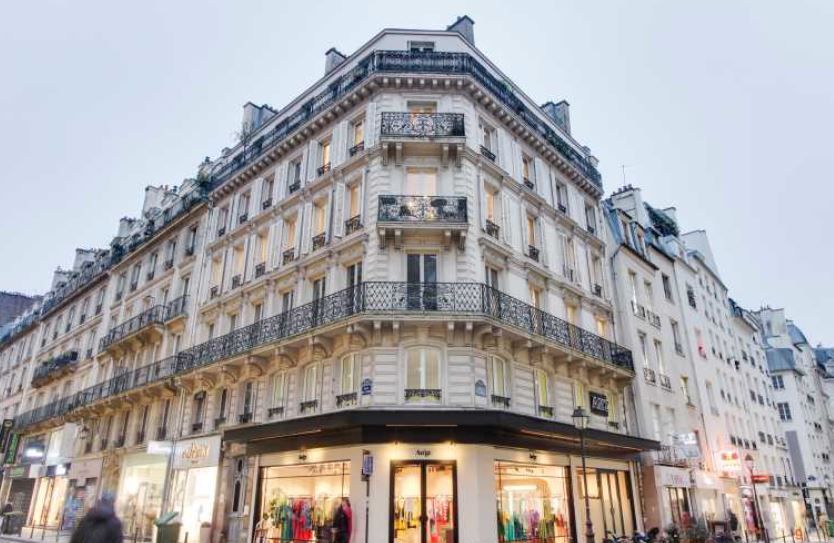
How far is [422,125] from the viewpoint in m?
17.8

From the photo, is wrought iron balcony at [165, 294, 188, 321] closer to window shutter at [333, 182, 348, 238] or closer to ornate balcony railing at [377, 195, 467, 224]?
window shutter at [333, 182, 348, 238]

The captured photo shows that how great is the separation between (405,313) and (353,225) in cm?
416

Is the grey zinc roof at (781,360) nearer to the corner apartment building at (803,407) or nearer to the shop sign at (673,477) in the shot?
the corner apartment building at (803,407)

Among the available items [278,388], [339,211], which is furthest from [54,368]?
[339,211]

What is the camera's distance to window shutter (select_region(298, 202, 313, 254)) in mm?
18906

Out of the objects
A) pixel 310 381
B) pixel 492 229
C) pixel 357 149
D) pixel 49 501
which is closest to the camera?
pixel 310 381

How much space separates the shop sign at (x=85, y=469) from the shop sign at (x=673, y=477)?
23913 mm

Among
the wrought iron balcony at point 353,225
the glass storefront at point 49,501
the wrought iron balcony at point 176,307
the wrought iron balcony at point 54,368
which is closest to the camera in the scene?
the wrought iron balcony at point 353,225

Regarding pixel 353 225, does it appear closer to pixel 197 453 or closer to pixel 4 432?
pixel 197 453

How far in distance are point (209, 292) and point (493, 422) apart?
47.2 ft

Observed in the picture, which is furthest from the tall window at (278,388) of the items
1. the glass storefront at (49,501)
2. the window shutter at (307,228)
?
the glass storefront at (49,501)

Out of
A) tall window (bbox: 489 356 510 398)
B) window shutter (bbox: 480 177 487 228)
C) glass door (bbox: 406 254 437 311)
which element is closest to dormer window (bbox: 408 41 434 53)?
window shutter (bbox: 480 177 487 228)

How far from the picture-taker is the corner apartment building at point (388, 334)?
47.6 ft

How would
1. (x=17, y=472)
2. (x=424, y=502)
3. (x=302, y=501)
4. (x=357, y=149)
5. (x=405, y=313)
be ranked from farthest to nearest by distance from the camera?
1. (x=17, y=472)
2. (x=357, y=149)
3. (x=302, y=501)
4. (x=405, y=313)
5. (x=424, y=502)
